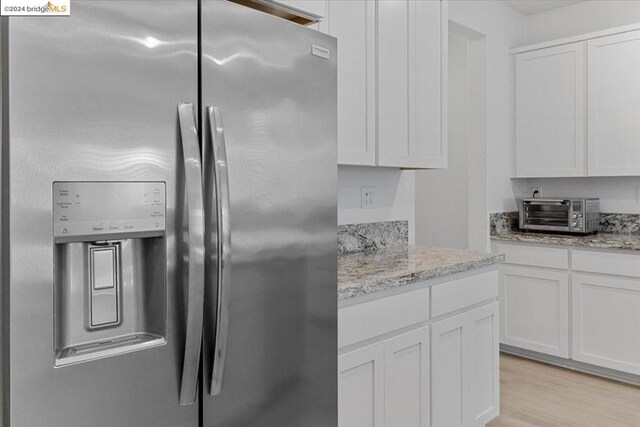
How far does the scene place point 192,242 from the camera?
40.9 inches

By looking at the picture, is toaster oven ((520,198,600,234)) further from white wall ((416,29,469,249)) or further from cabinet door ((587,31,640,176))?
white wall ((416,29,469,249))

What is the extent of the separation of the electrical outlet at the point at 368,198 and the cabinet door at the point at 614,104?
199 centimetres

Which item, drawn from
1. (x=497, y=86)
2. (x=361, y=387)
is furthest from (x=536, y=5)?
(x=361, y=387)

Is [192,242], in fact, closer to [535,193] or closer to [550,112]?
[550,112]

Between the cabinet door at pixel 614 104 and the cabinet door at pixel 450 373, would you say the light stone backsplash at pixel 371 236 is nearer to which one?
the cabinet door at pixel 450 373

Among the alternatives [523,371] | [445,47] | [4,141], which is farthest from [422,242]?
[4,141]

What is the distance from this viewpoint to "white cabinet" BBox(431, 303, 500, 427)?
2.02m

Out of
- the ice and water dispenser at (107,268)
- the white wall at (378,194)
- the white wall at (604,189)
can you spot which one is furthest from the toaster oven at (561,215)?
the ice and water dispenser at (107,268)

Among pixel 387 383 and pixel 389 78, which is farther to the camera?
pixel 389 78

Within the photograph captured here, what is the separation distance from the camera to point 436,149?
258cm

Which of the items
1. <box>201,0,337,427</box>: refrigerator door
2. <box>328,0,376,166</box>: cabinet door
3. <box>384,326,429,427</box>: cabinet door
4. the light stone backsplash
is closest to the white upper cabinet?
<box>328,0,376,166</box>: cabinet door

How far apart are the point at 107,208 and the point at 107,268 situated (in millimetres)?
132

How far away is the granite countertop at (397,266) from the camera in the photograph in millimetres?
1676

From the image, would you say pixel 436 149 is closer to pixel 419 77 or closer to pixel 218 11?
pixel 419 77
